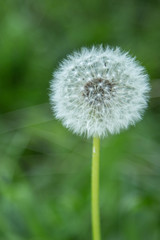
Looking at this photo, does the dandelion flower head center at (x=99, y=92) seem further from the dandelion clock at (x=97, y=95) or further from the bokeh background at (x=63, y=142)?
the bokeh background at (x=63, y=142)

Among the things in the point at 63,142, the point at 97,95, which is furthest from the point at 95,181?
the point at 63,142

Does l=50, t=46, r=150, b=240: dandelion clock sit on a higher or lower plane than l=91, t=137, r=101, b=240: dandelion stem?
higher

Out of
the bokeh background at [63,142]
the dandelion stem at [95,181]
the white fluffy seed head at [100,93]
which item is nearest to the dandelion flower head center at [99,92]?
the white fluffy seed head at [100,93]

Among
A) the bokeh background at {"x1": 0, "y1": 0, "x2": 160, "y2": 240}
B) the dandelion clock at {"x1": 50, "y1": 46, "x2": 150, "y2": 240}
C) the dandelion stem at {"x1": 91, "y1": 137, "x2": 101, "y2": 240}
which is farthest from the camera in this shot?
the bokeh background at {"x1": 0, "y1": 0, "x2": 160, "y2": 240}

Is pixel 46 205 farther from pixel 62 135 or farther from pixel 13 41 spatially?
pixel 13 41

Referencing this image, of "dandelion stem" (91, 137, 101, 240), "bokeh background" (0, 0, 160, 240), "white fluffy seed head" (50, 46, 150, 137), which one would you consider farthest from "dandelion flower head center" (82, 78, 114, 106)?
"bokeh background" (0, 0, 160, 240)

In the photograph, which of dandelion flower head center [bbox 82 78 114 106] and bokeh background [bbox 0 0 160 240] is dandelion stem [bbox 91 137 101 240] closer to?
dandelion flower head center [bbox 82 78 114 106]

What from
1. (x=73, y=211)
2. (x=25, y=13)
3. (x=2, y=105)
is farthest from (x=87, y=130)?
(x=25, y=13)
